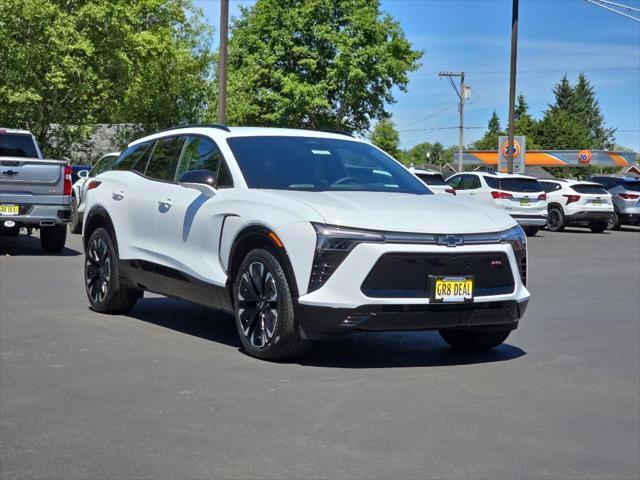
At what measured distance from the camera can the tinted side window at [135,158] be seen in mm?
9711

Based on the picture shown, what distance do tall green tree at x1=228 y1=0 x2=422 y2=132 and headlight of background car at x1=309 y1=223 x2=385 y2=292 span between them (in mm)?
52575

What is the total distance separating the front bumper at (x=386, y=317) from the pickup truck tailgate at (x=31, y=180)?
10179 millimetres

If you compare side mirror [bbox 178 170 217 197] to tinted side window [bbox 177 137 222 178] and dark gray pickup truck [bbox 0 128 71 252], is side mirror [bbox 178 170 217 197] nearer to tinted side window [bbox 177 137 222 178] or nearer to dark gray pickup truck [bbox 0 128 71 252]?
tinted side window [bbox 177 137 222 178]

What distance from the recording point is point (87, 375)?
7.31 m

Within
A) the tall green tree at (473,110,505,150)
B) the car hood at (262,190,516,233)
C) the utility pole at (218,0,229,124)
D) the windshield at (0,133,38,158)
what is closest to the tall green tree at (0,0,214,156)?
the utility pole at (218,0,229,124)

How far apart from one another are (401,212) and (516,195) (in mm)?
21650

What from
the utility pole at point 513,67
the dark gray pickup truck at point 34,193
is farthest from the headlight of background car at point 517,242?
the utility pole at point 513,67

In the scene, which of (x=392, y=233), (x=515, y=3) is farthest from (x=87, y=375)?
(x=515, y=3)

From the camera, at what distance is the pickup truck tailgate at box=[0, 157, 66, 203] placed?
16.3 m

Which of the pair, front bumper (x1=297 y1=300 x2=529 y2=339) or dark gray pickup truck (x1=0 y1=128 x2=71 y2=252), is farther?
dark gray pickup truck (x1=0 y1=128 x2=71 y2=252)

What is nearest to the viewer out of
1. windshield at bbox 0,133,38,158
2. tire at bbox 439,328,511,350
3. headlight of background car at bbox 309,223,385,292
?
headlight of background car at bbox 309,223,385,292

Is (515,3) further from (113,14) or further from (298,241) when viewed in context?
(298,241)

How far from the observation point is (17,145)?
18.3 metres

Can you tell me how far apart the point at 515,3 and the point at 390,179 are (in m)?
32.4
